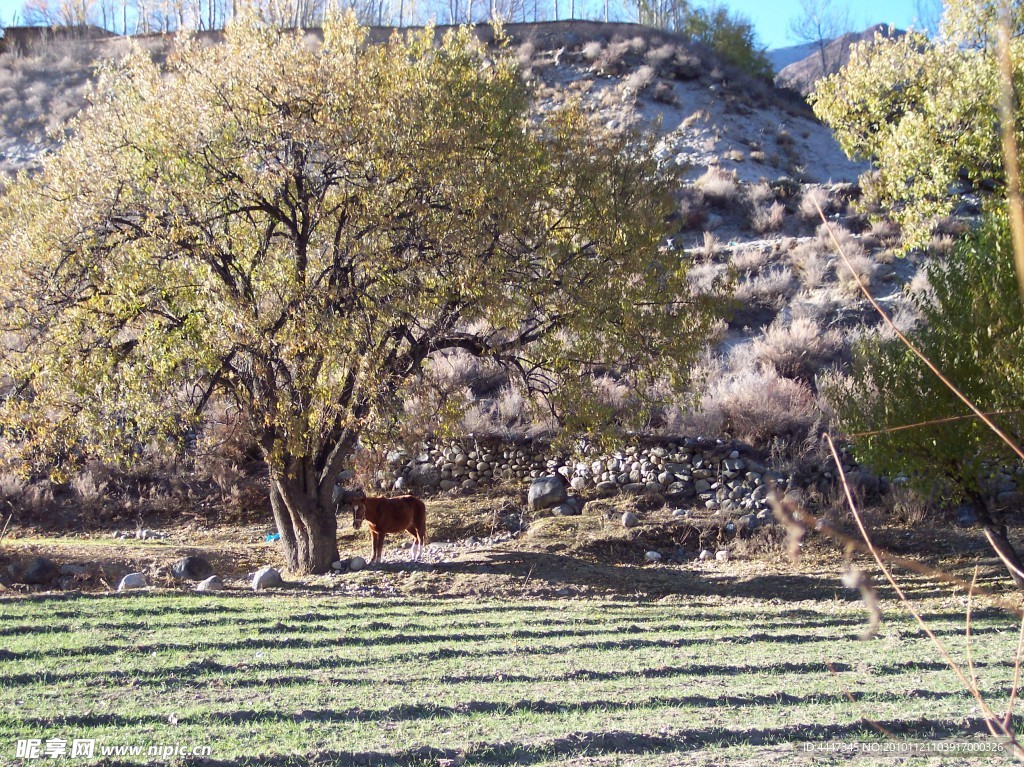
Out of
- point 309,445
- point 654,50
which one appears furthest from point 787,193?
point 309,445

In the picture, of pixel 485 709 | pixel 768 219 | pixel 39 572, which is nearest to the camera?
pixel 485 709

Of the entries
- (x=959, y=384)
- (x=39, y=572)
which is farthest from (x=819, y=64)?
(x=39, y=572)

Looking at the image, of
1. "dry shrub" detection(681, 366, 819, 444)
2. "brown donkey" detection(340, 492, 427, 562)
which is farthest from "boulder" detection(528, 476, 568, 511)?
"brown donkey" detection(340, 492, 427, 562)

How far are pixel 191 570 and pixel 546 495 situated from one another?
644 centimetres

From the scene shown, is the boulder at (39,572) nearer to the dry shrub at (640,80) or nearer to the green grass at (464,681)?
the green grass at (464,681)

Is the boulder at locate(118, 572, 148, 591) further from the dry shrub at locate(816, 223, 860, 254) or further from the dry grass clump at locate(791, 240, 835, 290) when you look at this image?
the dry shrub at locate(816, 223, 860, 254)

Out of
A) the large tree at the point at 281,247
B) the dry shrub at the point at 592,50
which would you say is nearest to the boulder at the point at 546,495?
the large tree at the point at 281,247

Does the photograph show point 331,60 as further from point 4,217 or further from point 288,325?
point 4,217

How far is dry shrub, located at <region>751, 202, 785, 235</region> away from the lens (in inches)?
1184

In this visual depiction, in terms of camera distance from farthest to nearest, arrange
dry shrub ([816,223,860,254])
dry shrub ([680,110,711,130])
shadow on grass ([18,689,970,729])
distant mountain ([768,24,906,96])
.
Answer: distant mountain ([768,24,906,96]) → dry shrub ([680,110,711,130]) → dry shrub ([816,223,860,254]) → shadow on grass ([18,689,970,729])

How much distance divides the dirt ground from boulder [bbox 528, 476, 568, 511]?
303mm

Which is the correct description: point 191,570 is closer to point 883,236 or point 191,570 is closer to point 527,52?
point 883,236

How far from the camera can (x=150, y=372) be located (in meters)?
10.0

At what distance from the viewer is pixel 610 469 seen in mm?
16891
